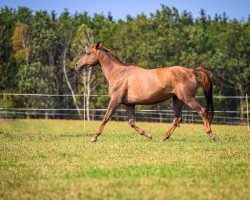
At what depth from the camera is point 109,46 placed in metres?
53.8

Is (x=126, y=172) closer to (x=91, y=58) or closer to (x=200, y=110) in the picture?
(x=200, y=110)

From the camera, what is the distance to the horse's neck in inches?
555

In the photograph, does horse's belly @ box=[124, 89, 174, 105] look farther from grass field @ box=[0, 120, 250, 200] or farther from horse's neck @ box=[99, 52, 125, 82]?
grass field @ box=[0, 120, 250, 200]

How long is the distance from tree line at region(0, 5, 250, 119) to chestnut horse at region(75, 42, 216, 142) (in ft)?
94.5

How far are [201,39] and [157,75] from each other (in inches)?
1434

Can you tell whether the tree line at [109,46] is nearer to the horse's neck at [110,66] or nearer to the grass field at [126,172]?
the horse's neck at [110,66]

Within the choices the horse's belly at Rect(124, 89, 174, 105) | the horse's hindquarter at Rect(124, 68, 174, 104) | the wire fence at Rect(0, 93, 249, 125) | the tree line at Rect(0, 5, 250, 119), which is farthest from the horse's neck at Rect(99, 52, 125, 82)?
the tree line at Rect(0, 5, 250, 119)

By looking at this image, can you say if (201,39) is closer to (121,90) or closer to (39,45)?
(39,45)

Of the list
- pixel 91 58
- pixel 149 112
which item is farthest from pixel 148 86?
pixel 149 112

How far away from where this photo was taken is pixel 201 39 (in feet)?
160

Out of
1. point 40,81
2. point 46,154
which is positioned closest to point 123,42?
point 40,81

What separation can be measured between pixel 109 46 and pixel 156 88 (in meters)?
41.0

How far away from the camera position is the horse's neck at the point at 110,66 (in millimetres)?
14086

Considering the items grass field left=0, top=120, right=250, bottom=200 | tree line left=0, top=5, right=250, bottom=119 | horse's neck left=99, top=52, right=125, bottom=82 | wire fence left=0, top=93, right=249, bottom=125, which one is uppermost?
tree line left=0, top=5, right=250, bottom=119
